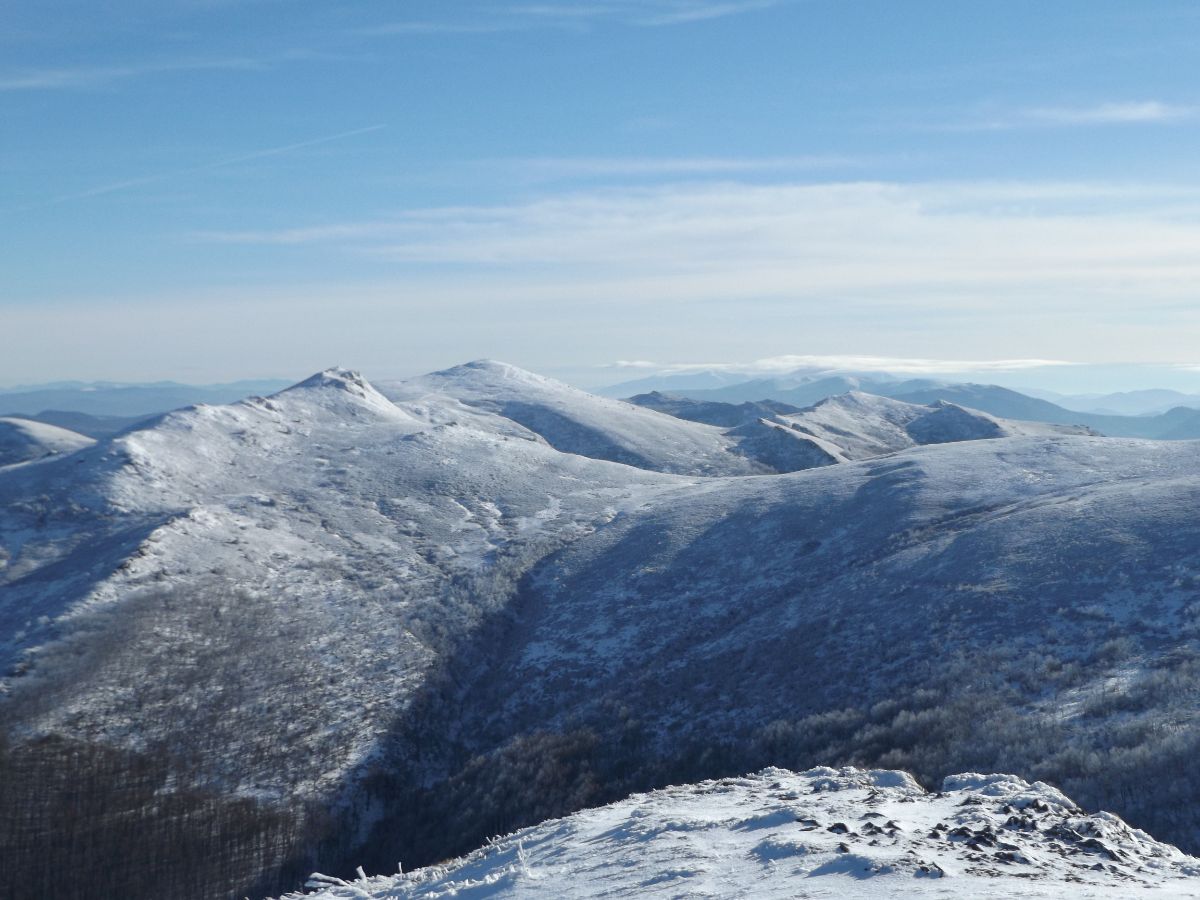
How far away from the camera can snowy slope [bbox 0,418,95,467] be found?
106 metres

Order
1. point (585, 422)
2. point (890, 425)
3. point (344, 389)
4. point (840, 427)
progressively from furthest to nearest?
point (890, 425) → point (840, 427) → point (585, 422) → point (344, 389)

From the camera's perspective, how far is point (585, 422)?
393 ft

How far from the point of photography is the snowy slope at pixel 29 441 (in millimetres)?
106375

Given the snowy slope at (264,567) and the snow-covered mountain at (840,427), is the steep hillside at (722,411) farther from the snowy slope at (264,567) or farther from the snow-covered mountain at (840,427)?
the snowy slope at (264,567)

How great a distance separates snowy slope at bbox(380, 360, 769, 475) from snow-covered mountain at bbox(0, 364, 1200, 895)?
33359 mm

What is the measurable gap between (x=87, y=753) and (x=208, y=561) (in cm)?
1667

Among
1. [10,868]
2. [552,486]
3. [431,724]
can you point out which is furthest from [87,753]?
[552,486]

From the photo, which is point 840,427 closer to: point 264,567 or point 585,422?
point 585,422

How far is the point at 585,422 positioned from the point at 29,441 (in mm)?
71655

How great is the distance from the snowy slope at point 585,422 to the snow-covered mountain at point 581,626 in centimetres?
3336

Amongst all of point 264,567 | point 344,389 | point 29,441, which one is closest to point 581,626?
point 264,567

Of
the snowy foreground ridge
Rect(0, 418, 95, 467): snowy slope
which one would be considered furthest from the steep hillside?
the snowy foreground ridge

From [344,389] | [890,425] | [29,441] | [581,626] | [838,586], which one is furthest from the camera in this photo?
[890,425]

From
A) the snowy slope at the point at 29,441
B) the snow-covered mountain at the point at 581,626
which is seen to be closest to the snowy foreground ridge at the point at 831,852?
the snow-covered mountain at the point at 581,626
